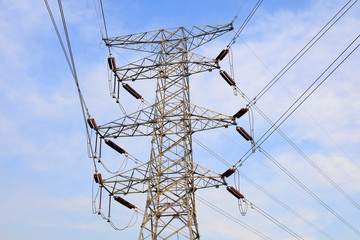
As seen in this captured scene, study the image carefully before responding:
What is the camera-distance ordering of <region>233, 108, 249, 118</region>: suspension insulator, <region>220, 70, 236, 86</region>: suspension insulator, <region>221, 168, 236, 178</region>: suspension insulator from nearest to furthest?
<region>221, 168, 236, 178</region>: suspension insulator
<region>233, 108, 249, 118</region>: suspension insulator
<region>220, 70, 236, 86</region>: suspension insulator

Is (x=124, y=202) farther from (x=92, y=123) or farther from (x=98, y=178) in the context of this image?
(x=92, y=123)

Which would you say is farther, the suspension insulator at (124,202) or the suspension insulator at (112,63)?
the suspension insulator at (112,63)

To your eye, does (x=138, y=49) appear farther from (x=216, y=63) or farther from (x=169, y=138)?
(x=169, y=138)

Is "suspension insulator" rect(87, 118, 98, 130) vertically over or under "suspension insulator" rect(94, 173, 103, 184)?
over

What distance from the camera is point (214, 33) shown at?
2147 cm

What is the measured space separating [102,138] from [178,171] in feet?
15.5

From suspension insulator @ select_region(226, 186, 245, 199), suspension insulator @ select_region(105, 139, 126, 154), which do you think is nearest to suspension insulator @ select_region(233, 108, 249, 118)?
suspension insulator @ select_region(226, 186, 245, 199)

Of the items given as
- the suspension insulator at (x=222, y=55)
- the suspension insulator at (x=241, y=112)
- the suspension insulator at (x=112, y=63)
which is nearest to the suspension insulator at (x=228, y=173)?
the suspension insulator at (x=241, y=112)

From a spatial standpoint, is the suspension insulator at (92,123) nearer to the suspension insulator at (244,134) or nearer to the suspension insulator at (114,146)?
the suspension insulator at (114,146)

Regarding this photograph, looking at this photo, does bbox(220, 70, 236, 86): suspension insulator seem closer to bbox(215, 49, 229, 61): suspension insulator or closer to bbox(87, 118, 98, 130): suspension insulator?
bbox(215, 49, 229, 61): suspension insulator

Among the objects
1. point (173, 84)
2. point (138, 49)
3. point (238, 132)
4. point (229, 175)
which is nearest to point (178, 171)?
point (229, 175)

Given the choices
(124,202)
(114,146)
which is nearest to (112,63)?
(114,146)

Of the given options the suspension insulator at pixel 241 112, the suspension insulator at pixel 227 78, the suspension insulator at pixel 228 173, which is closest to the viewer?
the suspension insulator at pixel 228 173

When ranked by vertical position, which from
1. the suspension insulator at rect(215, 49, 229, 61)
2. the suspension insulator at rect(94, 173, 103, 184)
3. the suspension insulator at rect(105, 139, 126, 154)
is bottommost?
the suspension insulator at rect(94, 173, 103, 184)
